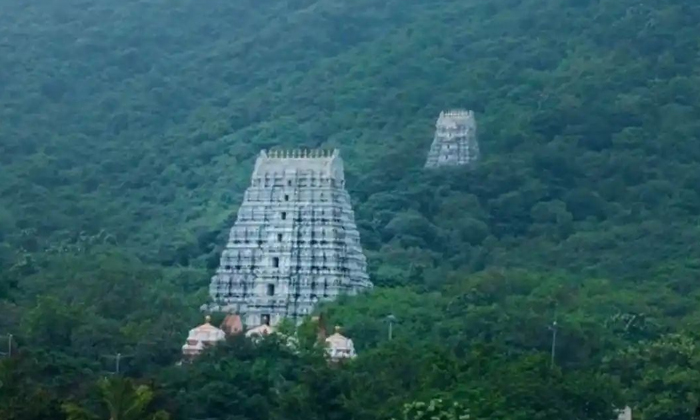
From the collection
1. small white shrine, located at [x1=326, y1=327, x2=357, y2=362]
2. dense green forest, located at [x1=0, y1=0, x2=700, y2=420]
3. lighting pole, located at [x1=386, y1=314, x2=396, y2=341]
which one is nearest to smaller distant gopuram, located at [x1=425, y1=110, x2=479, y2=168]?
dense green forest, located at [x1=0, y1=0, x2=700, y2=420]

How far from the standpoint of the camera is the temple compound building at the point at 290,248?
241ft

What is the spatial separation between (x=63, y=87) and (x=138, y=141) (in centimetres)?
948

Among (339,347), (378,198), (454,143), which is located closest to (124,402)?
(339,347)

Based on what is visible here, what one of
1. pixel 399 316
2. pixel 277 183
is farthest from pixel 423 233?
pixel 399 316

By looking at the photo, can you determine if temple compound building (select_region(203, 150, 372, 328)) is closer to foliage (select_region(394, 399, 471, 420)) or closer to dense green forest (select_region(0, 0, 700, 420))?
dense green forest (select_region(0, 0, 700, 420))

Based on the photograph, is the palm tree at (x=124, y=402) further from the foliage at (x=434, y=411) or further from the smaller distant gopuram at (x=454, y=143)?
the smaller distant gopuram at (x=454, y=143)

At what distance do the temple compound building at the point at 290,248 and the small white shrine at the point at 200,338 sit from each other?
8190 mm

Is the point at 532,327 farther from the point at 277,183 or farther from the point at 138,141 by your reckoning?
the point at 138,141

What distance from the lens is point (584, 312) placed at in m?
68.4

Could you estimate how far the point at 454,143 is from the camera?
9100 cm

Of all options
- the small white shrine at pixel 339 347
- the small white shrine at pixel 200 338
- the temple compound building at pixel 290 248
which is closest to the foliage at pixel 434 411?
the small white shrine at pixel 339 347

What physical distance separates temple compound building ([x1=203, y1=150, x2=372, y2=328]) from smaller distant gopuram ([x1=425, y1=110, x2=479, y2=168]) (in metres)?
14.4

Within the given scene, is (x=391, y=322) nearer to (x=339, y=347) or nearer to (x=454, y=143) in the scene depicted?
(x=339, y=347)

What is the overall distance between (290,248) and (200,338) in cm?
1134
